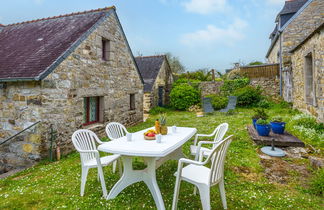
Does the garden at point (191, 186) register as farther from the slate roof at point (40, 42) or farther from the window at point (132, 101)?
the window at point (132, 101)

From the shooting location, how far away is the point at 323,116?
18.7 feet

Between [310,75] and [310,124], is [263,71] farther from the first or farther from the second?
[310,124]

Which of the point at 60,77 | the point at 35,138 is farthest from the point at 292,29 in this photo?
the point at 35,138

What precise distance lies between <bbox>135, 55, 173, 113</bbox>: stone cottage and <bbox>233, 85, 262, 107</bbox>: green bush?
5984mm

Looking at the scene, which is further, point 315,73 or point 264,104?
point 264,104

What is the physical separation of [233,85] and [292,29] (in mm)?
→ 4910

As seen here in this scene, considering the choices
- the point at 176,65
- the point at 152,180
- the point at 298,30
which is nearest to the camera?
the point at 152,180

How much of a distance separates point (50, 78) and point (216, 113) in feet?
31.8

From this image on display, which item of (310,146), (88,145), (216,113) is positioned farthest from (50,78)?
(216,113)

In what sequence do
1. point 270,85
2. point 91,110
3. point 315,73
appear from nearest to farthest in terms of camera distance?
point 315,73
point 91,110
point 270,85

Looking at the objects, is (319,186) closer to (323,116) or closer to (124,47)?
(323,116)

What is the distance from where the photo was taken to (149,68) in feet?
49.6

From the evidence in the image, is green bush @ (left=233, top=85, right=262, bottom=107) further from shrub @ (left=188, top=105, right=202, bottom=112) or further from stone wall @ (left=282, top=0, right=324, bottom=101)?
shrub @ (left=188, top=105, right=202, bottom=112)

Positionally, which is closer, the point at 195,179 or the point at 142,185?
the point at 195,179
